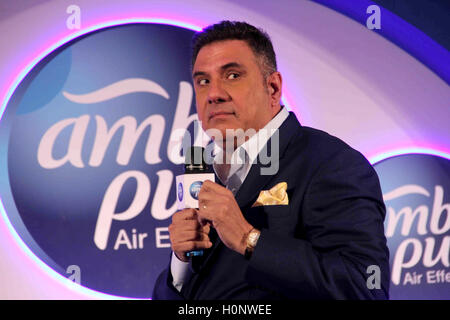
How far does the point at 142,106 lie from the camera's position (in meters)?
3.42

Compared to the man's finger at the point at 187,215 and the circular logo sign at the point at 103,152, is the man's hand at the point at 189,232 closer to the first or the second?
the man's finger at the point at 187,215

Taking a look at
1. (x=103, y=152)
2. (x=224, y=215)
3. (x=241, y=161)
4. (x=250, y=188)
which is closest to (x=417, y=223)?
Result: (x=241, y=161)

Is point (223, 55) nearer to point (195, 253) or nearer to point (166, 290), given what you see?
point (195, 253)

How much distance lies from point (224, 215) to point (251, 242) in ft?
0.39

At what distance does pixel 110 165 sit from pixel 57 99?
538 millimetres

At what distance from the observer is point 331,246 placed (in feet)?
5.48

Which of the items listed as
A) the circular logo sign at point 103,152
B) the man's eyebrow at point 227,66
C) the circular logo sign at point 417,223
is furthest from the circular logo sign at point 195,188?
the circular logo sign at point 417,223

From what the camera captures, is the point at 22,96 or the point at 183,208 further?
the point at 22,96

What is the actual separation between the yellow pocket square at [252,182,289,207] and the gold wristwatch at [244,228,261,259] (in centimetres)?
15

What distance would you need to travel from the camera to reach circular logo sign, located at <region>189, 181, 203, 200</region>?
1.83m

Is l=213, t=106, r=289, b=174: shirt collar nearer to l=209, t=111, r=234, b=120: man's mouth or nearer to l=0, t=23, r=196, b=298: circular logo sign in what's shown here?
l=209, t=111, r=234, b=120: man's mouth

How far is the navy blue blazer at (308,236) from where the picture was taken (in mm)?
1611
